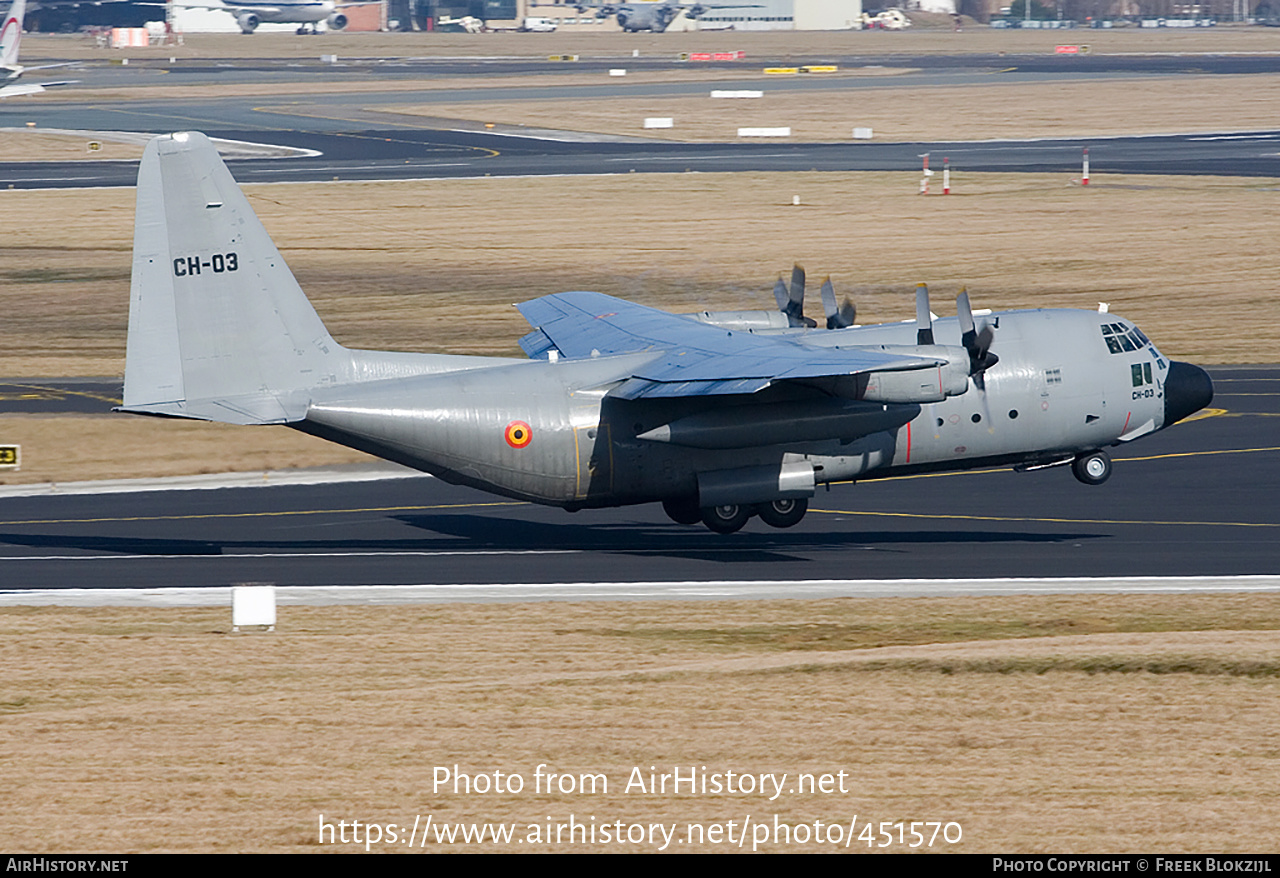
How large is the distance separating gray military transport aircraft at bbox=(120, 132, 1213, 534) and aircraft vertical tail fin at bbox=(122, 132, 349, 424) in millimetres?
38

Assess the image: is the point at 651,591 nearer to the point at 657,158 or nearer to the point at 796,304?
the point at 796,304

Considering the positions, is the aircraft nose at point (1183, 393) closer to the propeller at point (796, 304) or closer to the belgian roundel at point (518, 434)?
the propeller at point (796, 304)

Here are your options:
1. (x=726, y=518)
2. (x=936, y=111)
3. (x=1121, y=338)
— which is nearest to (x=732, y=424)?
(x=726, y=518)

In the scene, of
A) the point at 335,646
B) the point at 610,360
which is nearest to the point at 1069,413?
the point at 610,360

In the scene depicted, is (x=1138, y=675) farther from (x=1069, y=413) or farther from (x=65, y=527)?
(x=65, y=527)

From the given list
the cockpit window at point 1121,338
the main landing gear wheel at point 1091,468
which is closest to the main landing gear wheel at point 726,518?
the main landing gear wheel at point 1091,468

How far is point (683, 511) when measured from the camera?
34062mm

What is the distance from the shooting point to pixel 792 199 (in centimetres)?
8381

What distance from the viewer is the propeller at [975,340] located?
101 ft

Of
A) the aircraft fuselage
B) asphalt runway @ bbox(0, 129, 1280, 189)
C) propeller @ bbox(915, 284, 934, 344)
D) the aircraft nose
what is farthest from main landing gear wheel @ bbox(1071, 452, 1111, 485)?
asphalt runway @ bbox(0, 129, 1280, 189)

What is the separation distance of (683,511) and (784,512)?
7.14 feet

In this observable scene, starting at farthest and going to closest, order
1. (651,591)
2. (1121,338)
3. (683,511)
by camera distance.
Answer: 1. (1121,338)
2. (683,511)
3. (651,591)

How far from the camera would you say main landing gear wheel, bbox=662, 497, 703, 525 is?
33.9 m

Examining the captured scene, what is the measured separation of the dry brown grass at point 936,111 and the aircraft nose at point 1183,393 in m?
81.3
